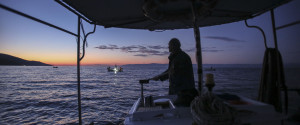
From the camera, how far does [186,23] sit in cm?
414

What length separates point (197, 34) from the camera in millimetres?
1768

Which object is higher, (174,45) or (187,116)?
(174,45)

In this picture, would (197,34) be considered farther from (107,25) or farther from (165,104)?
(107,25)

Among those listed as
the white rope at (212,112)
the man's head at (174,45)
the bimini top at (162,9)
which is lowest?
the white rope at (212,112)

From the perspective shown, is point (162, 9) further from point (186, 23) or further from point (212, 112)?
point (212, 112)

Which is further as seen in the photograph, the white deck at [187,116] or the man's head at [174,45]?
the man's head at [174,45]

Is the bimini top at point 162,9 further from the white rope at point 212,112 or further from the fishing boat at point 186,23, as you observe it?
the white rope at point 212,112

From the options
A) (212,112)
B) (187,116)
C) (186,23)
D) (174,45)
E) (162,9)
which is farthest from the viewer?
(186,23)

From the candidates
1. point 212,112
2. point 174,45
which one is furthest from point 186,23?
point 212,112

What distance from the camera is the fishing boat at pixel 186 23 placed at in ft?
5.08

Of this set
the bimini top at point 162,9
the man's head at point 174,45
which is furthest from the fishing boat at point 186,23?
the man's head at point 174,45

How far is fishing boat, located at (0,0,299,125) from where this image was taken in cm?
155

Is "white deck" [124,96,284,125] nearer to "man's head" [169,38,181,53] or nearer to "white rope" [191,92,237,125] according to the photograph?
"white rope" [191,92,237,125]

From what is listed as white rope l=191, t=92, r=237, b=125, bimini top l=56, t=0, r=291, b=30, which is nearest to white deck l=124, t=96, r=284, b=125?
white rope l=191, t=92, r=237, b=125
